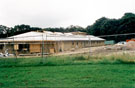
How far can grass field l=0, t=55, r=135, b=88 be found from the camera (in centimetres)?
604

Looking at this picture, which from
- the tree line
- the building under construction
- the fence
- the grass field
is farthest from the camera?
the tree line

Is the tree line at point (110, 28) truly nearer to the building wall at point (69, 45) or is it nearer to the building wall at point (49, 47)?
the building wall at point (69, 45)

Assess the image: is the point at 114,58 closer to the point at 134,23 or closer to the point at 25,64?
the point at 25,64

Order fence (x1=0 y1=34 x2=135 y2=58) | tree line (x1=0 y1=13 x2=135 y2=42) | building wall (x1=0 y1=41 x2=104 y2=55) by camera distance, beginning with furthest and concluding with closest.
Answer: tree line (x1=0 y1=13 x2=135 y2=42)
building wall (x1=0 y1=41 x2=104 y2=55)
fence (x1=0 y1=34 x2=135 y2=58)

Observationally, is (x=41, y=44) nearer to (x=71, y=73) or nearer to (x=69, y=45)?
(x=69, y=45)

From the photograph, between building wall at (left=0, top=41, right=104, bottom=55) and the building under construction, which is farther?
the building under construction

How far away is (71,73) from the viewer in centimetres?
804

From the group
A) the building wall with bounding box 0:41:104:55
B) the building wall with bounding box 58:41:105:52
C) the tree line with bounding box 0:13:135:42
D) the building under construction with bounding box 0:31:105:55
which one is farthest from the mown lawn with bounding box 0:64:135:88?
the tree line with bounding box 0:13:135:42

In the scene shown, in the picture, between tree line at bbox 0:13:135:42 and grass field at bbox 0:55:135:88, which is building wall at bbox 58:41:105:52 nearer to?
tree line at bbox 0:13:135:42

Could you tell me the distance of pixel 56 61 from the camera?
40.5 ft

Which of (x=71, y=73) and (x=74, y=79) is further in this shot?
(x=71, y=73)

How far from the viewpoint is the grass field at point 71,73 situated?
19.8ft

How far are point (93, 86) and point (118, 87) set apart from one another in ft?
2.29

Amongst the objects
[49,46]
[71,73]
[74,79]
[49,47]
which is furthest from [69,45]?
[74,79]
